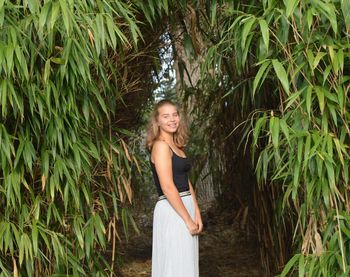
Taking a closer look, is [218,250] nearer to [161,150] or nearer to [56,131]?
[161,150]

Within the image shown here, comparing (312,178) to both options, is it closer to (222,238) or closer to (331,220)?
(331,220)

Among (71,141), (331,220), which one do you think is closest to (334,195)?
(331,220)

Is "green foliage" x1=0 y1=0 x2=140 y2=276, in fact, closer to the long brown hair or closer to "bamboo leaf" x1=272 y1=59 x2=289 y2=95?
the long brown hair

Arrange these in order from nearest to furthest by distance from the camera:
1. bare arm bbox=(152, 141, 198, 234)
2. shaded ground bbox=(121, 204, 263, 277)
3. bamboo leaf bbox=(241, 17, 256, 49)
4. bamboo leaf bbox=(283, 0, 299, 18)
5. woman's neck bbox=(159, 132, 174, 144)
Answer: bamboo leaf bbox=(283, 0, 299, 18), bamboo leaf bbox=(241, 17, 256, 49), bare arm bbox=(152, 141, 198, 234), woman's neck bbox=(159, 132, 174, 144), shaded ground bbox=(121, 204, 263, 277)

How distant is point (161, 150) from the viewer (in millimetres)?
2973

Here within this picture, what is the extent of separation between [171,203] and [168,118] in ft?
1.25

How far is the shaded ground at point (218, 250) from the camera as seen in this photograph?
185 inches

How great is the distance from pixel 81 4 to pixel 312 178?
1113 mm

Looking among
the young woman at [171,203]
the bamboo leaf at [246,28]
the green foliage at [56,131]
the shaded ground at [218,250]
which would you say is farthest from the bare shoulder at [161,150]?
the shaded ground at [218,250]


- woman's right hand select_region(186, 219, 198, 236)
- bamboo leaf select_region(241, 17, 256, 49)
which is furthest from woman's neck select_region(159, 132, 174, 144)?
bamboo leaf select_region(241, 17, 256, 49)

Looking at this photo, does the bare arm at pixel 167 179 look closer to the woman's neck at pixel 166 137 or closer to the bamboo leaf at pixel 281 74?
the woman's neck at pixel 166 137

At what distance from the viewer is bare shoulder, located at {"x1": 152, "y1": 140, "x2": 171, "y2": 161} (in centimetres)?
296

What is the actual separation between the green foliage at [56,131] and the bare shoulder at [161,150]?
21 centimetres

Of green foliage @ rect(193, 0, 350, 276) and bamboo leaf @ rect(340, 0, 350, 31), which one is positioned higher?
bamboo leaf @ rect(340, 0, 350, 31)
